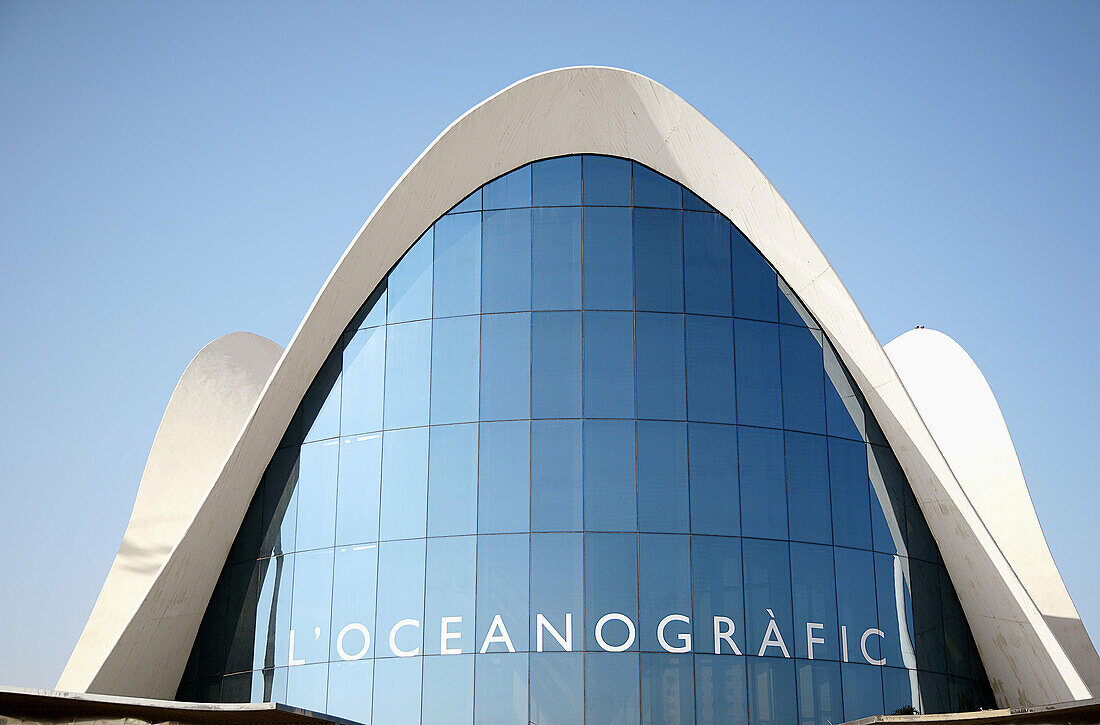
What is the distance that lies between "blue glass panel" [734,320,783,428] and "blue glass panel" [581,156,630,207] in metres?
3.25

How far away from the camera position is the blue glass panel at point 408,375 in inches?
749

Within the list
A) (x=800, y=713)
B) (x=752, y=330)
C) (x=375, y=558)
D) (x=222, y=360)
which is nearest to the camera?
(x=800, y=713)

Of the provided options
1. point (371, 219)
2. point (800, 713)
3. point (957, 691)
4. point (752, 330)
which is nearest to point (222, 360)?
point (371, 219)

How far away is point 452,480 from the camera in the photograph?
60.2ft

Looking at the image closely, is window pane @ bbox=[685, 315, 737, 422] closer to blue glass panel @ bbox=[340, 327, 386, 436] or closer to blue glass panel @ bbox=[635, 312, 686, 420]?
blue glass panel @ bbox=[635, 312, 686, 420]

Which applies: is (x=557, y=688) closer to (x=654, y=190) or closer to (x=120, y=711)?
(x=120, y=711)

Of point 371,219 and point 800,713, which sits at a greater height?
point 371,219

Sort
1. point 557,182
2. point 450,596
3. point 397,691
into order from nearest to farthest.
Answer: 1. point 397,691
2. point 450,596
3. point 557,182

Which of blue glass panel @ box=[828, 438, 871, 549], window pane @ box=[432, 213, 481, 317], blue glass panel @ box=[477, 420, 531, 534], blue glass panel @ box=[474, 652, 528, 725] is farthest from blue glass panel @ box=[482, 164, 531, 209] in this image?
blue glass panel @ box=[474, 652, 528, 725]

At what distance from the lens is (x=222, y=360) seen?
26922mm

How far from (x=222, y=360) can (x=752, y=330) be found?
14127mm

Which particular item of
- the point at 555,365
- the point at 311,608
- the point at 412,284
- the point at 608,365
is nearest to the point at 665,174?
the point at 608,365

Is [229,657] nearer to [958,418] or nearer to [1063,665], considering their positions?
[1063,665]

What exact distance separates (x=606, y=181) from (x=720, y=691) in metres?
9.44
